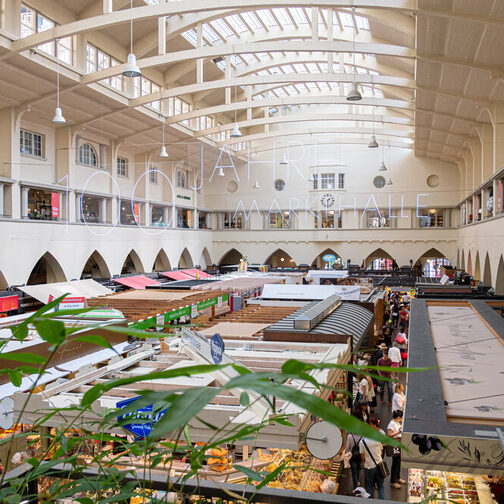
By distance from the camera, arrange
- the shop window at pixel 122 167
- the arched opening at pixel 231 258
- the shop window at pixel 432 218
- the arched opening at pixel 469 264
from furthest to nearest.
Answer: the arched opening at pixel 231 258
the shop window at pixel 432 218
the shop window at pixel 122 167
the arched opening at pixel 469 264

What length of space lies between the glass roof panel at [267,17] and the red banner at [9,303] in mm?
11394

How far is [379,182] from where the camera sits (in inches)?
1083

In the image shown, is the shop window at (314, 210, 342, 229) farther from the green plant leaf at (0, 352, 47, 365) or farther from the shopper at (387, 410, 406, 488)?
the green plant leaf at (0, 352, 47, 365)

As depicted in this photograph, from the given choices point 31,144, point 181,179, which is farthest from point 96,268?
point 181,179

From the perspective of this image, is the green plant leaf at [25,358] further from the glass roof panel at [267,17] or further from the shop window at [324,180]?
the shop window at [324,180]

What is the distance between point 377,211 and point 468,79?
1617 cm

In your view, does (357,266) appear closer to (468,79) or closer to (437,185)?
(437,185)

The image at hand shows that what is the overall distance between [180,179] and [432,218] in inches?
543

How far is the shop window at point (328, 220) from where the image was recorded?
28266 mm

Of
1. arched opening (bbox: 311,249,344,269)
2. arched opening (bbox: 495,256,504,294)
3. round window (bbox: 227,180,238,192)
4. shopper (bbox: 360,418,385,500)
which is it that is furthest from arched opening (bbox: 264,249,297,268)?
shopper (bbox: 360,418,385,500)

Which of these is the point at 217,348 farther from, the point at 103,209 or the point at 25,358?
the point at 103,209

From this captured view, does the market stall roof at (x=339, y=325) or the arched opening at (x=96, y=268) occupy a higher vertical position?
the arched opening at (x=96, y=268)

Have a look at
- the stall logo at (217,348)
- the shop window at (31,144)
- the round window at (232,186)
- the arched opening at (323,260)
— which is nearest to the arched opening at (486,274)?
the arched opening at (323,260)

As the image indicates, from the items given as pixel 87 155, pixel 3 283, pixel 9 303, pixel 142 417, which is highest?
pixel 87 155
